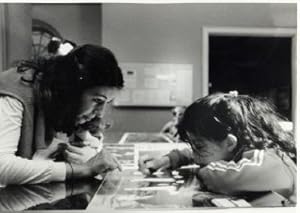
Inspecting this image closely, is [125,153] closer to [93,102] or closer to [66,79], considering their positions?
[93,102]

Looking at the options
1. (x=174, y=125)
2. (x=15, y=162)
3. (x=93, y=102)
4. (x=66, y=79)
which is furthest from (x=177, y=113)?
(x=15, y=162)

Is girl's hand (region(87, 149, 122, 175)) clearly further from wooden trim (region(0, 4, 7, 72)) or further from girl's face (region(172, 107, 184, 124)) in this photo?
wooden trim (region(0, 4, 7, 72))

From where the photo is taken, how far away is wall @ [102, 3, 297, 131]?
1355mm

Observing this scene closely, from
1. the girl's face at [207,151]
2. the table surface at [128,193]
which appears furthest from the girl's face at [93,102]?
the girl's face at [207,151]

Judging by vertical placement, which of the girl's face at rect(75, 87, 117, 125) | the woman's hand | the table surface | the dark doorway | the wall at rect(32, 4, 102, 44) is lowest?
the table surface

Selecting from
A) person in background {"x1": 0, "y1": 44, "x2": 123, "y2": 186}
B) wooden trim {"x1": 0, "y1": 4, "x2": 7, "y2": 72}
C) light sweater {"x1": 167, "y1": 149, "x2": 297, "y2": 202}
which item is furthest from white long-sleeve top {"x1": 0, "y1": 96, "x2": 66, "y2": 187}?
light sweater {"x1": 167, "y1": 149, "x2": 297, "y2": 202}

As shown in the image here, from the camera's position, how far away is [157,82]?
4.51 feet

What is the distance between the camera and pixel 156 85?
1371mm

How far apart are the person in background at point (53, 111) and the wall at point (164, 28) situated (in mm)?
75

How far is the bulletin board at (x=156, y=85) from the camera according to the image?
1.35m

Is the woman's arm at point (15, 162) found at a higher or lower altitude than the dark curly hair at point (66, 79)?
lower

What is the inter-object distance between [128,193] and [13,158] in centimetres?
41

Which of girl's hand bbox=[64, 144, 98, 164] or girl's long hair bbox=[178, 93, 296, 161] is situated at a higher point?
girl's long hair bbox=[178, 93, 296, 161]

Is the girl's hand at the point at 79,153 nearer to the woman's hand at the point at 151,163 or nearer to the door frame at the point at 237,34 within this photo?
the woman's hand at the point at 151,163
